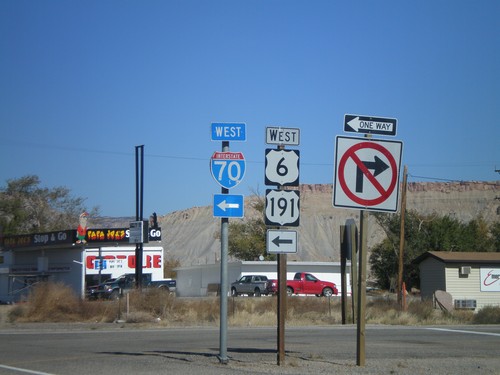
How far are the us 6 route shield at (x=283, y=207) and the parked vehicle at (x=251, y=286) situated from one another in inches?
1378

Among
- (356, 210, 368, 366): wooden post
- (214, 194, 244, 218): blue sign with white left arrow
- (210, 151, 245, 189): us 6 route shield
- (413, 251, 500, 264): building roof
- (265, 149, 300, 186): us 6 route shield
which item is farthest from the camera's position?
(413, 251, 500, 264): building roof

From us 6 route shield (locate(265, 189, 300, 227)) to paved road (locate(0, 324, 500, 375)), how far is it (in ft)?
7.99

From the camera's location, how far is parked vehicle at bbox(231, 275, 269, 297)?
152ft

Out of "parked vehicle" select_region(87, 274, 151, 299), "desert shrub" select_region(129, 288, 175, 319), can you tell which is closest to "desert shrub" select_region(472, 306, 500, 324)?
"desert shrub" select_region(129, 288, 175, 319)

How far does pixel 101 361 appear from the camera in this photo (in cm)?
1273

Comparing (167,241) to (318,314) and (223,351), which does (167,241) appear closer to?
(318,314)

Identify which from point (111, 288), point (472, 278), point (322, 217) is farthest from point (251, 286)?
point (322, 217)

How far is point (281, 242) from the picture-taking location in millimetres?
11609

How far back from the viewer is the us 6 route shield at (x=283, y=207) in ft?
38.1

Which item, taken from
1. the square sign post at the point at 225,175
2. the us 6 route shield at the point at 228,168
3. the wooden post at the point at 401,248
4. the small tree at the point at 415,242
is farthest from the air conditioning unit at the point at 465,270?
the us 6 route shield at the point at 228,168

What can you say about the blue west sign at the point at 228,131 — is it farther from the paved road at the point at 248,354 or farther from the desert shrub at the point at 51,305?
the desert shrub at the point at 51,305

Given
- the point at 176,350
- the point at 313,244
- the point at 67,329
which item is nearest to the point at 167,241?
the point at 313,244

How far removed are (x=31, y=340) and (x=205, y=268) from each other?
141 ft

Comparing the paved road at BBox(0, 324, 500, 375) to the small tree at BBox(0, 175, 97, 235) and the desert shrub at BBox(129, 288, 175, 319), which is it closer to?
the desert shrub at BBox(129, 288, 175, 319)
